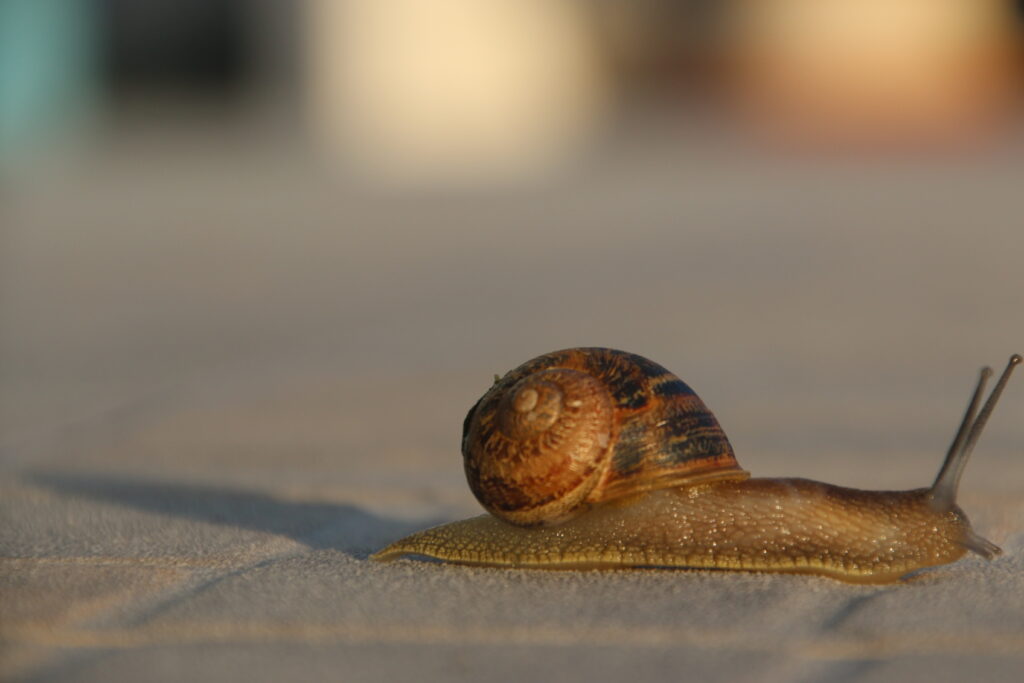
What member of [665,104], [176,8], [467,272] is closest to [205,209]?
[467,272]

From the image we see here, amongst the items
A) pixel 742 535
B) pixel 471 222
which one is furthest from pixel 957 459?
pixel 471 222

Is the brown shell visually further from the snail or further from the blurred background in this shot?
the blurred background

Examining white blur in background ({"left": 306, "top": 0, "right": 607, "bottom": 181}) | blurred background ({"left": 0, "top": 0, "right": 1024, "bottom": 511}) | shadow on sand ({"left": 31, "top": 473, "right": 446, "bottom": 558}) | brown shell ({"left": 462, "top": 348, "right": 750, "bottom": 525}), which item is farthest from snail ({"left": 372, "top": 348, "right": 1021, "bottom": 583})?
white blur in background ({"left": 306, "top": 0, "right": 607, "bottom": 181})

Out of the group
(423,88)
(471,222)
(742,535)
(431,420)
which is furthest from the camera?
(423,88)

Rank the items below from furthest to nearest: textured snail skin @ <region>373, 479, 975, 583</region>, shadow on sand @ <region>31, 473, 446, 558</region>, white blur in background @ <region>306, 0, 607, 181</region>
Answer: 1. white blur in background @ <region>306, 0, 607, 181</region>
2. shadow on sand @ <region>31, 473, 446, 558</region>
3. textured snail skin @ <region>373, 479, 975, 583</region>

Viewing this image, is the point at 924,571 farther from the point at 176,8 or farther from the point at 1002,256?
the point at 176,8

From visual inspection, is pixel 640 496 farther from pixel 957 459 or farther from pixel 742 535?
pixel 957 459

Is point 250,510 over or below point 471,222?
over
